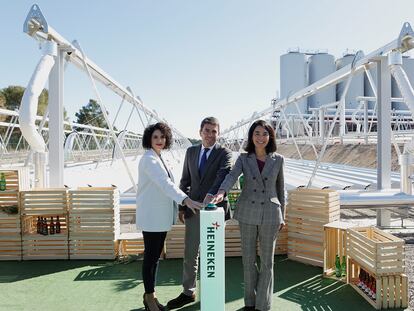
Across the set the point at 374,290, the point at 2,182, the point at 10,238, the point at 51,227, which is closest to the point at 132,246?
the point at 51,227

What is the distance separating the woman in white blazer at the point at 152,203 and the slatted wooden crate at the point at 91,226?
1.99 metres

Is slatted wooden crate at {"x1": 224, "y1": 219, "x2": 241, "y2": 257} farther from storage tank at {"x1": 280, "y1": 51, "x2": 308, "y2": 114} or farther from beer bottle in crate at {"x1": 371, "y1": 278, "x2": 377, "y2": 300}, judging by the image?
storage tank at {"x1": 280, "y1": 51, "x2": 308, "y2": 114}

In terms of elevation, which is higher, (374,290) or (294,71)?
(294,71)

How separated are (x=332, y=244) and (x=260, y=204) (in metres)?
1.98

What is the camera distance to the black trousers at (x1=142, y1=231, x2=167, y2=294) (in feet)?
10.7

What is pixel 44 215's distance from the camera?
5.20m

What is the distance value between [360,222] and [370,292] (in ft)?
16.2

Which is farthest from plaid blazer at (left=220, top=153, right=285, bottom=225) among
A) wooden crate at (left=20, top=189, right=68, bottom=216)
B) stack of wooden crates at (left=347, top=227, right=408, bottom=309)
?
wooden crate at (left=20, top=189, right=68, bottom=216)

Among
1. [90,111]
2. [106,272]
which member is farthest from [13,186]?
[90,111]

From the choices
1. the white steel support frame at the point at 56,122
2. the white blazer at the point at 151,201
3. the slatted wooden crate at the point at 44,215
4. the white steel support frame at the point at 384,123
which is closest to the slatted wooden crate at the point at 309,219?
the white blazer at the point at 151,201

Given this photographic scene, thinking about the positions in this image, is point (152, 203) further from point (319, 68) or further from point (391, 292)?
point (319, 68)

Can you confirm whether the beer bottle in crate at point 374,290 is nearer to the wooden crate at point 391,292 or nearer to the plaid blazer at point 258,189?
the wooden crate at point 391,292

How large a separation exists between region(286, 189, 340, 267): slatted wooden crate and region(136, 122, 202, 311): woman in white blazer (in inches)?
91.3

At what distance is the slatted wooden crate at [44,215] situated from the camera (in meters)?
5.18
